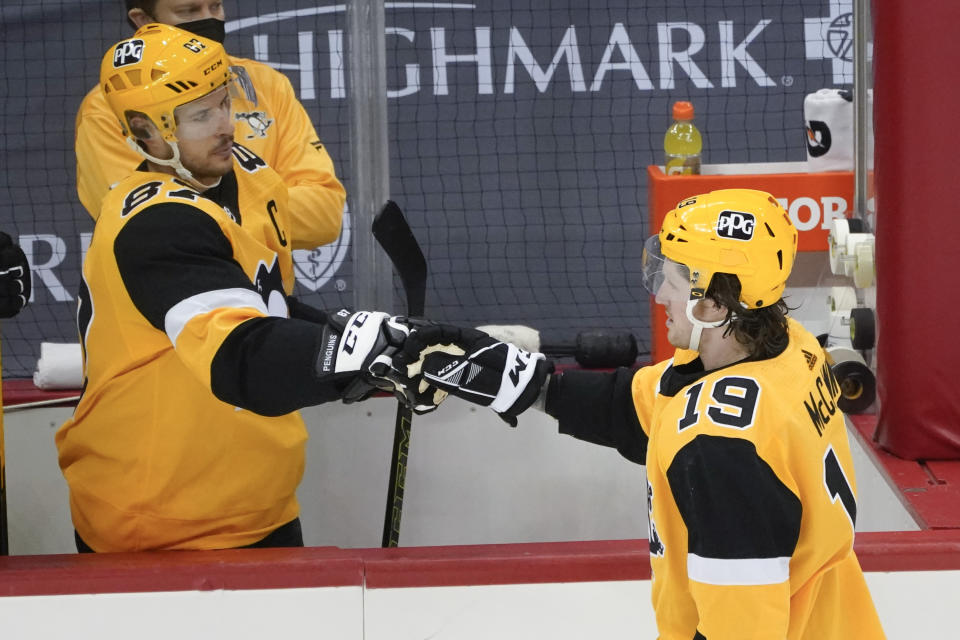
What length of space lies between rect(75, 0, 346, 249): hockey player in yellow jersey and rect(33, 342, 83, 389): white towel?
354mm

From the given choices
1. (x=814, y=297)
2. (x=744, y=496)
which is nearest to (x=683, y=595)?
(x=744, y=496)

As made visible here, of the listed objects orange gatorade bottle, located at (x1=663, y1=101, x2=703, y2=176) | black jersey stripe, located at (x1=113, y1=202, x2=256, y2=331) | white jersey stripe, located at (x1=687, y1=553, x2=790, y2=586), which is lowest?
white jersey stripe, located at (x1=687, y1=553, x2=790, y2=586)

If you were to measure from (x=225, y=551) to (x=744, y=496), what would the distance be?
0.95 meters

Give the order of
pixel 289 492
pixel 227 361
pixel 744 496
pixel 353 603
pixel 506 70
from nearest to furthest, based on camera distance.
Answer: pixel 744 496
pixel 227 361
pixel 353 603
pixel 289 492
pixel 506 70

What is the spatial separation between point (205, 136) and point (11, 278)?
482 mm

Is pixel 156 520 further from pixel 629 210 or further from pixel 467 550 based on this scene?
pixel 629 210

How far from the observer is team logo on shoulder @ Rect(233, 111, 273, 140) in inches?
113

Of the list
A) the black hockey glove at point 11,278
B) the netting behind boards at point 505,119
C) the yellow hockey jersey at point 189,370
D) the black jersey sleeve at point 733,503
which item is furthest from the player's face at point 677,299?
the netting behind boards at point 505,119

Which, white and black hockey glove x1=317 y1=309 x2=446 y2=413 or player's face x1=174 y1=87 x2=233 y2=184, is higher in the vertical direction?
player's face x1=174 y1=87 x2=233 y2=184

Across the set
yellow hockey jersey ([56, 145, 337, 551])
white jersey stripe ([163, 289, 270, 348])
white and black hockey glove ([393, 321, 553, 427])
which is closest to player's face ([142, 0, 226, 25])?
yellow hockey jersey ([56, 145, 337, 551])

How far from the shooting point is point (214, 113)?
2.05 meters

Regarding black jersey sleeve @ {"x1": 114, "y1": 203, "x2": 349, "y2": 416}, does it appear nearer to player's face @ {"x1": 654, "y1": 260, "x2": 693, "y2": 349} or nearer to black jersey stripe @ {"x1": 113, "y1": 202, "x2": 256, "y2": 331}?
black jersey stripe @ {"x1": 113, "y1": 202, "x2": 256, "y2": 331}

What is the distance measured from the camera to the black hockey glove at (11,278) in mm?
2232

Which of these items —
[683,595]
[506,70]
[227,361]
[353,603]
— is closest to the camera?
[683,595]
